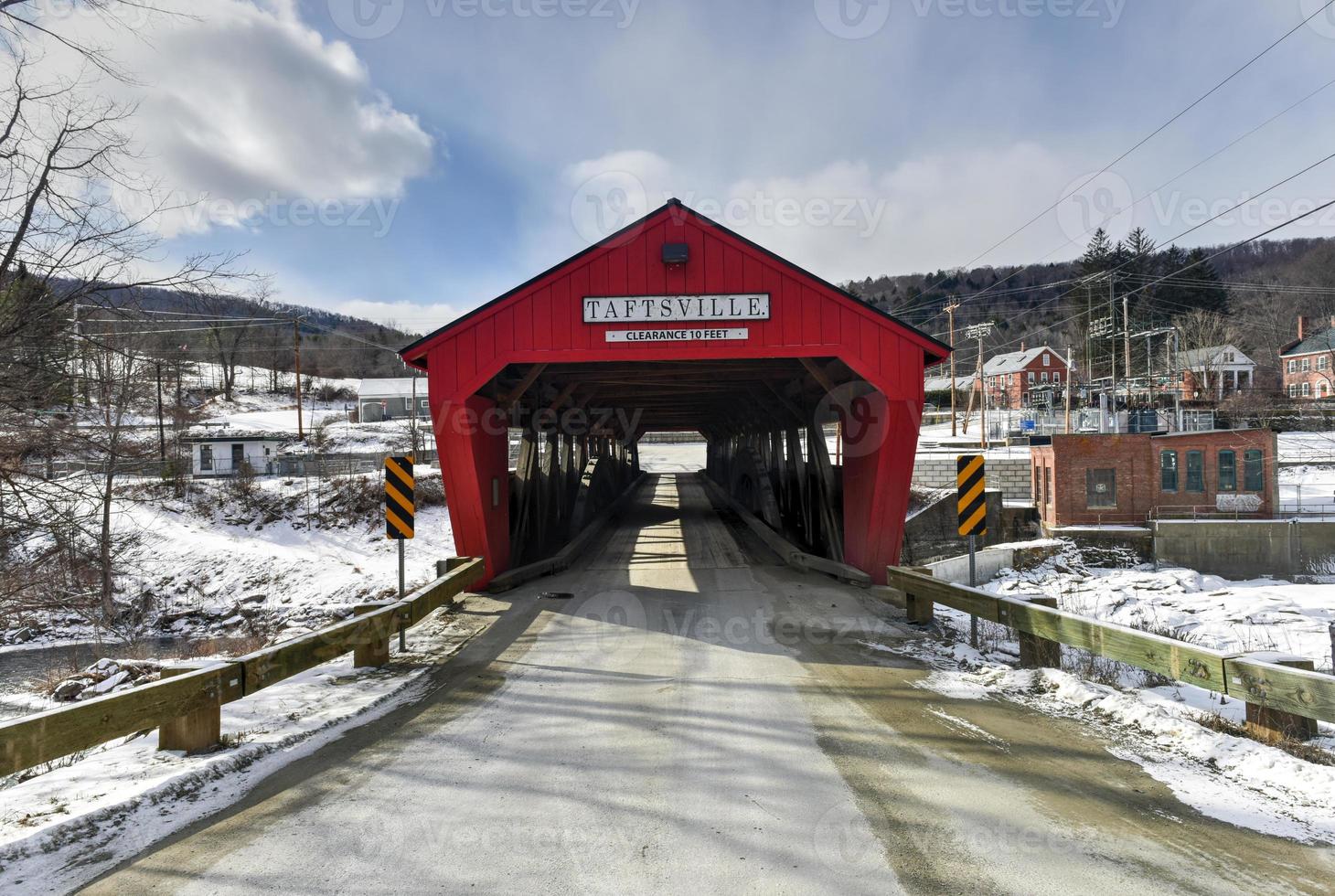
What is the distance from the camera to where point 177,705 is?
411 centimetres

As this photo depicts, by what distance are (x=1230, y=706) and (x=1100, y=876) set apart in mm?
4156

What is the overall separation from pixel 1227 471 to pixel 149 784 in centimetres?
3411

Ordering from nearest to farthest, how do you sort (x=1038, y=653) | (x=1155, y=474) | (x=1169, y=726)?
1. (x=1169, y=726)
2. (x=1038, y=653)
3. (x=1155, y=474)

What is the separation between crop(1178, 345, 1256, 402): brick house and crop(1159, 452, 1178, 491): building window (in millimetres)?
20260

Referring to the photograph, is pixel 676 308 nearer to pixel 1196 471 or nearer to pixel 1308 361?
pixel 1196 471

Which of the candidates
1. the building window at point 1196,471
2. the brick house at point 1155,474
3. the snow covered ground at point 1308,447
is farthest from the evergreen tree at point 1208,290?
the building window at point 1196,471

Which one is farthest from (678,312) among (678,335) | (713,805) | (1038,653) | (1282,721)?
(1282,721)

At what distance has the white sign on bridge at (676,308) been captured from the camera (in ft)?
32.6

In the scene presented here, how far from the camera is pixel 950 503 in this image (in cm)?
2953

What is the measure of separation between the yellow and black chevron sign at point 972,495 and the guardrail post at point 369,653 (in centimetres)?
600

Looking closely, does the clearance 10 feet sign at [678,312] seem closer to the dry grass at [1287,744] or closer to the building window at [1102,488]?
the dry grass at [1287,744]

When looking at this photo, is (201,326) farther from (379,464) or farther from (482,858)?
(379,464)

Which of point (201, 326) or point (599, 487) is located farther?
point (599, 487)

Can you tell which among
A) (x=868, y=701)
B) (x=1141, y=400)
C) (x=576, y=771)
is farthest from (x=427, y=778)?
(x=1141, y=400)
